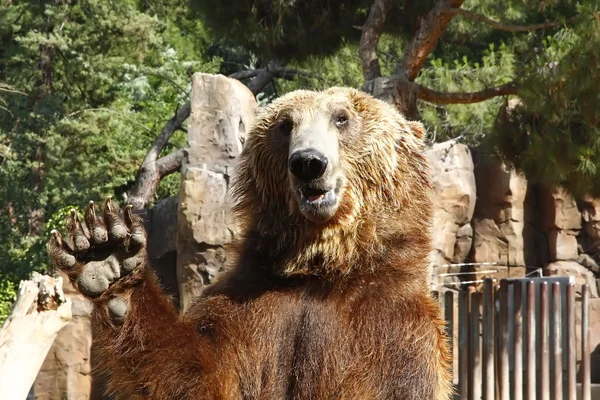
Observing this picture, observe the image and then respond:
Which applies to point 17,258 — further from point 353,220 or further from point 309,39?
point 353,220

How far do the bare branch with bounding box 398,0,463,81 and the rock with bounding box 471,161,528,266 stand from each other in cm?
418

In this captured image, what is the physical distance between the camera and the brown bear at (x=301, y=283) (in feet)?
11.7

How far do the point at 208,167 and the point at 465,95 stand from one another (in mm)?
3038

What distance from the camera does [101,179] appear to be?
16938 millimetres

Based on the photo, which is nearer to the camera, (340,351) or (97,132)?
(340,351)

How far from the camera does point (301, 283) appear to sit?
402cm

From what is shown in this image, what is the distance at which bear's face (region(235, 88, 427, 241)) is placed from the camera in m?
3.93

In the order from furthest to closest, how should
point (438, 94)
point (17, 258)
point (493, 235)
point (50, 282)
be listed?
point (17, 258) < point (493, 235) < point (438, 94) < point (50, 282)

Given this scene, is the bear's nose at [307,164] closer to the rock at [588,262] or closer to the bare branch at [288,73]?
the bare branch at [288,73]

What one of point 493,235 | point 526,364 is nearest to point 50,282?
point 526,364

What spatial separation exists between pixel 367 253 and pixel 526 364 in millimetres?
6110

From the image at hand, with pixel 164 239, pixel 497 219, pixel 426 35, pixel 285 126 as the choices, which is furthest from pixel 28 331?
pixel 497 219

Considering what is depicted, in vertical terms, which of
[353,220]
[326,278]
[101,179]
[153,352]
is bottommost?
[153,352]

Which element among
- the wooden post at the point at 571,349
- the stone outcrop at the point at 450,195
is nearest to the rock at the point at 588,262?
the stone outcrop at the point at 450,195
